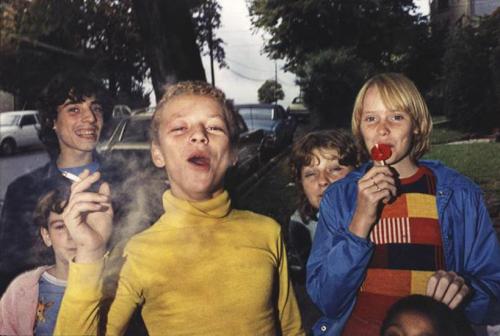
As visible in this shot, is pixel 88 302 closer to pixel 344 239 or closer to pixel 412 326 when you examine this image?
pixel 344 239

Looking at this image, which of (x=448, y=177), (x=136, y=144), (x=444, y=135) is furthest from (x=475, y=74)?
(x=136, y=144)

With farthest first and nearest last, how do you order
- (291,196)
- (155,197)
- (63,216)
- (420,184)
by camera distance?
(291,196), (420,184), (155,197), (63,216)

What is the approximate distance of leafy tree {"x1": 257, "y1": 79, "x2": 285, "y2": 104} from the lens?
1.44 meters

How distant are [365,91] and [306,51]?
173 mm

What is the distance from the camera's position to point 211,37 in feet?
4.58

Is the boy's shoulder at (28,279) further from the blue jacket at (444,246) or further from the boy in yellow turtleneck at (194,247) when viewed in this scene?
the blue jacket at (444,246)

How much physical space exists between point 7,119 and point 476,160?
3.88ft

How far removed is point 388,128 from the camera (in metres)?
1.35

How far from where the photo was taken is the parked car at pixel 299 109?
1423 millimetres

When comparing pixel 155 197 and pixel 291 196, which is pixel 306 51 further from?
pixel 155 197

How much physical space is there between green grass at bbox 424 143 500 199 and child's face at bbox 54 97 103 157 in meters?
0.81

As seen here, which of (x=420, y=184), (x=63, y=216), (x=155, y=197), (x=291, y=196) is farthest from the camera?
(x=291, y=196)

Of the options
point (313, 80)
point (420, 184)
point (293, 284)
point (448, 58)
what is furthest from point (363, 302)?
point (448, 58)

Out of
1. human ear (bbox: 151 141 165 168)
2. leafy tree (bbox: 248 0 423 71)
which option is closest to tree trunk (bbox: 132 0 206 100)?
human ear (bbox: 151 141 165 168)
